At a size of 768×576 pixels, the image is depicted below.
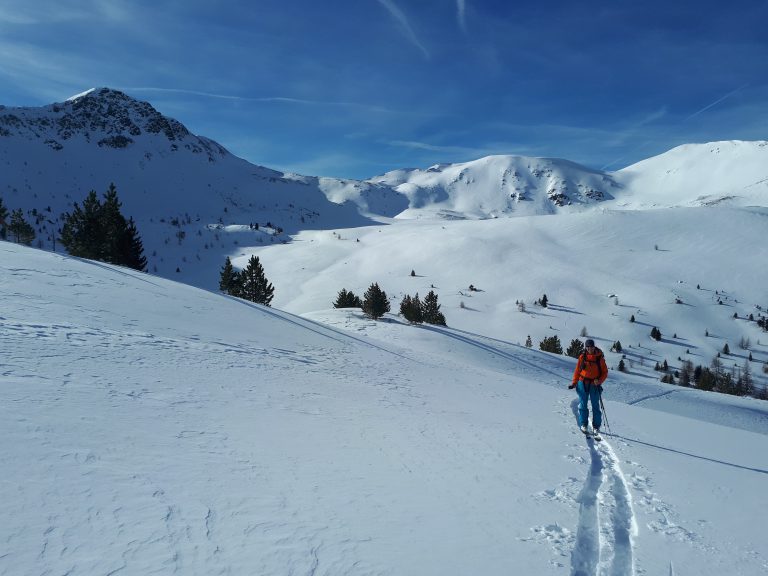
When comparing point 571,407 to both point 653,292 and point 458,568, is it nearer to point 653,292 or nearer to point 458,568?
point 458,568

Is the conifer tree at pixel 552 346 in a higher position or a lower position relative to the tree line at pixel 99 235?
lower

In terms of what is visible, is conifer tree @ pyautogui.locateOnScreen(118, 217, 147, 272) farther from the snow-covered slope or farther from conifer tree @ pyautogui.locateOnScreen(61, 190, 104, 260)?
the snow-covered slope

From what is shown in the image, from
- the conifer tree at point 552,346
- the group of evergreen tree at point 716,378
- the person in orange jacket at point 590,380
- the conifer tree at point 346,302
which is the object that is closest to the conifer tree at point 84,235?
the conifer tree at point 346,302

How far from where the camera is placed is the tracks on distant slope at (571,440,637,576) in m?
4.08

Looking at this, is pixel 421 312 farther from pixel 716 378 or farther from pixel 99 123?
pixel 99 123

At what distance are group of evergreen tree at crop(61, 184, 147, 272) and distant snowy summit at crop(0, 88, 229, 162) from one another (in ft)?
496

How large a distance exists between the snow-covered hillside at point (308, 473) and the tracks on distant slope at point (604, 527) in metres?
0.02

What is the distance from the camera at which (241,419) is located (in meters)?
6.39

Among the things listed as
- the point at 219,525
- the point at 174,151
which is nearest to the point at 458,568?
the point at 219,525

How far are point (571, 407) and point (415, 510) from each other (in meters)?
9.10

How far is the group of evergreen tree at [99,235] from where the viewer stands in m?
35.2

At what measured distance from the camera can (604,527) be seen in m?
4.80

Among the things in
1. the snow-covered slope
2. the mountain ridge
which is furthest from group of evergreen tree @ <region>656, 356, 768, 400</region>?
the snow-covered slope

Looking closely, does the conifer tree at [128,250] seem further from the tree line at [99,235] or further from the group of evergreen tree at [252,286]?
the group of evergreen tree at [252,286]
